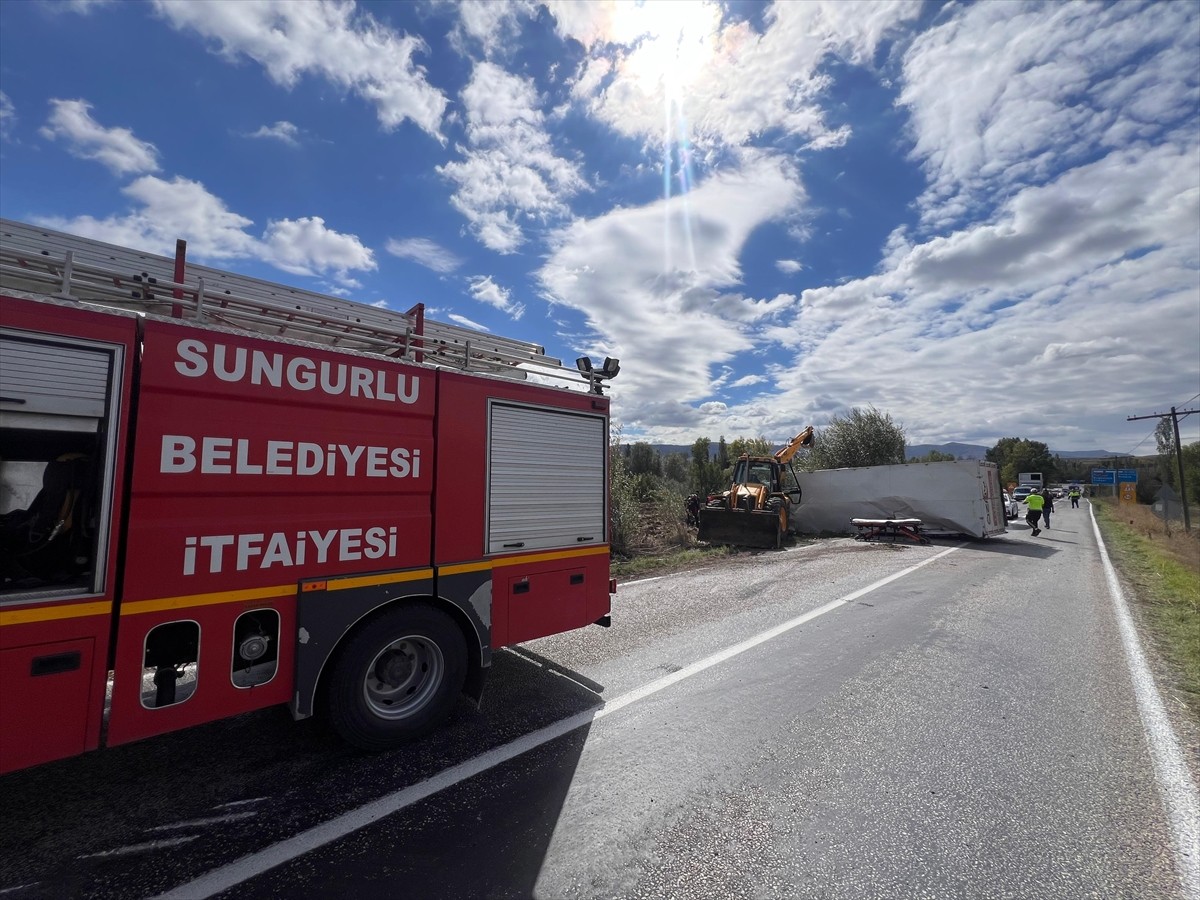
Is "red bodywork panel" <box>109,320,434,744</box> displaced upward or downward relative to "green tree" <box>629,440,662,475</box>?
downward

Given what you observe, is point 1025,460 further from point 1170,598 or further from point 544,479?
point 544,479

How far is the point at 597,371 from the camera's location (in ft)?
16.8

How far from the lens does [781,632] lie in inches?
254

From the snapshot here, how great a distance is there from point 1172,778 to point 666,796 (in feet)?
10.2

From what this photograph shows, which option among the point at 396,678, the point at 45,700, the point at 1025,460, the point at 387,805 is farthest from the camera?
the point at 1025,460

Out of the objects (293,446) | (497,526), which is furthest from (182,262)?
(497,526)

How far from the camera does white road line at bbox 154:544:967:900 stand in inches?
95.8

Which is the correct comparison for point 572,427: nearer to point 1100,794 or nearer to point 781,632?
point 781,632

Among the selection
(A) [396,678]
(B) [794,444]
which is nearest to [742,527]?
(B) [794,444]

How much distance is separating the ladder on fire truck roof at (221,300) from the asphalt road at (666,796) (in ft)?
8.61

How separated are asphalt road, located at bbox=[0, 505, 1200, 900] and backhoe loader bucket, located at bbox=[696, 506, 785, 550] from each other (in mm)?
10146

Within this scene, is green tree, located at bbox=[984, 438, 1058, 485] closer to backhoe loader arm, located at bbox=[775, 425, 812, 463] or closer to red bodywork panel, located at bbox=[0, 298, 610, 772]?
backhoe loader arm, located at bbox=[775, 425, 812, 463]

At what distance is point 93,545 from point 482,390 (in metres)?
2.33

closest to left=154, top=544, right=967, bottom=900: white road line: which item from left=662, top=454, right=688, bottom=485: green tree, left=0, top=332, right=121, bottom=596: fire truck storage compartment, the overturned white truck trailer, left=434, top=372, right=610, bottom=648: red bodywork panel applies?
left=434, top=372, right=610, bottom=648: red bodywork panel
